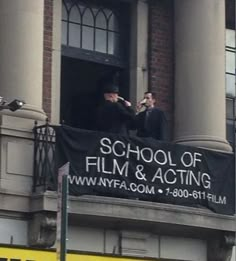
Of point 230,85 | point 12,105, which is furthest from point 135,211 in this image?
point 230,85

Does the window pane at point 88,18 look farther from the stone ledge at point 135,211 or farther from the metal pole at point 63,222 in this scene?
the metal pole at point 63,222

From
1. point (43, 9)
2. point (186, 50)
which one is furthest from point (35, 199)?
point (186, 50)

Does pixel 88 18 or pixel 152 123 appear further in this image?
pixel 88 18

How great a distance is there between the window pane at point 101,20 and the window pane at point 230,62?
9.48 ft

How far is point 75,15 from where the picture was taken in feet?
72.1

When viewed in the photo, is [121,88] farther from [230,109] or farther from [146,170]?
[146,170]

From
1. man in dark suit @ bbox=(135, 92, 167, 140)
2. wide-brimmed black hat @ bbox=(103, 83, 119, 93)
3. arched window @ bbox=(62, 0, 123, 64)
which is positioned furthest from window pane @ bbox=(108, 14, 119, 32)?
wide-brimmed black hat @ bbox=(103, 83, 119, 93)

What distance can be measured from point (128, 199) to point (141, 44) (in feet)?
12.6

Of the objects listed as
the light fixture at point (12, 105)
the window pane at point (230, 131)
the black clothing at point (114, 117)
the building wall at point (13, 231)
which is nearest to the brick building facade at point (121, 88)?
the building wall at point (13, 231)

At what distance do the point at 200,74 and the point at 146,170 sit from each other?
2.53 m

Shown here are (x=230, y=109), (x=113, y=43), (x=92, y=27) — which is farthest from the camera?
(x=230, y=109)

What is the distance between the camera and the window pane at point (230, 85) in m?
23.6

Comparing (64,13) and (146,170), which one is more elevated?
(64,13)

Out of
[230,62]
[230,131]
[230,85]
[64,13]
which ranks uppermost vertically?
[64,13]
